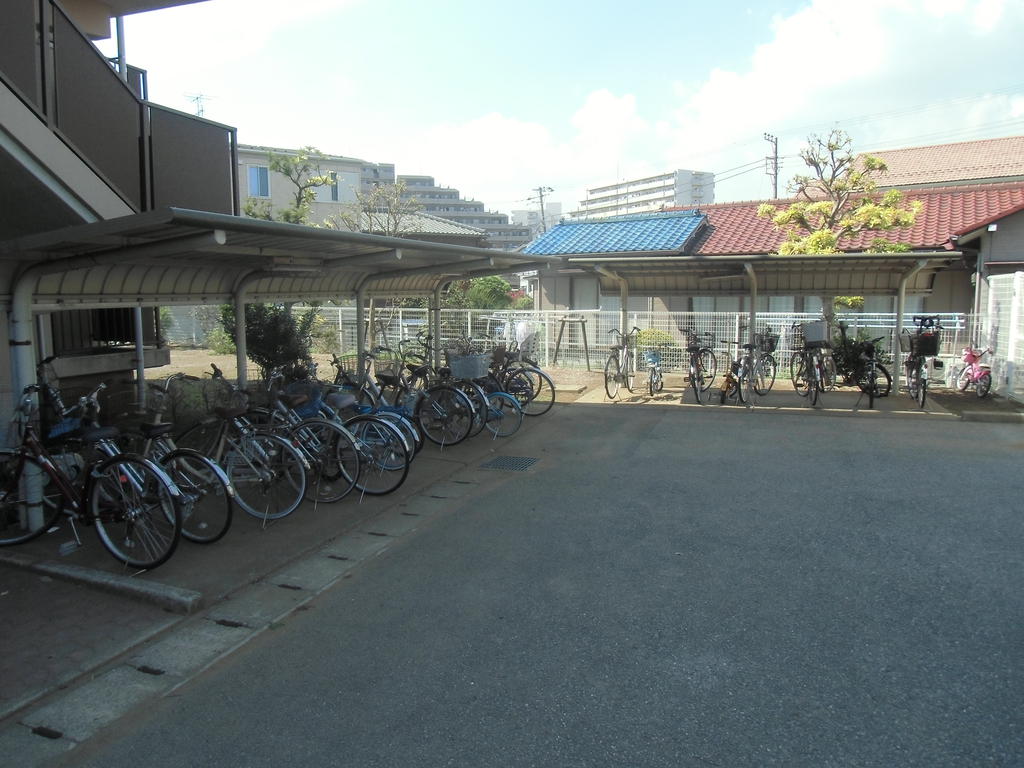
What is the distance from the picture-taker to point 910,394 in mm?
11273

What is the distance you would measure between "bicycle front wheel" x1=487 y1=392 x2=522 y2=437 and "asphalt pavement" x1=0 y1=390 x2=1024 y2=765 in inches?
70.5

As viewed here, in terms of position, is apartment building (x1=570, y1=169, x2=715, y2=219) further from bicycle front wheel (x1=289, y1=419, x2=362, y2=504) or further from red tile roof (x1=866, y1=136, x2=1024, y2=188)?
bicycle front wheel (x1=289, y1=419, x2=362, y2=504)

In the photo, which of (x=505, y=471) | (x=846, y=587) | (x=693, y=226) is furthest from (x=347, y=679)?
(x=693, y=226)

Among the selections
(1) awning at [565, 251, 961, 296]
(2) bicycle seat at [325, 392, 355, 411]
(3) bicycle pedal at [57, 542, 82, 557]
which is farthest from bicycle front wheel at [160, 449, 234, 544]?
(1) awning at [565, 251, 961, 296]

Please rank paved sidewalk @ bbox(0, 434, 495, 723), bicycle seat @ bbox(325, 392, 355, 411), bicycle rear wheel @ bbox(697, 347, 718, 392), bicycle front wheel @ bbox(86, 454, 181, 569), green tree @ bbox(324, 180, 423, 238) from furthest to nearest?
1. green tree @ bbox(324, 180, 423, 238)
2. bicycle rear wheel @ bbox(697, 347, 718, 392)
3. bicycle seat @ bbox(325, 392, 355, 411)
4. bicycle front wheel @ bbox(86, 454, 181, 569)
5. paved sidewalk @ bbox(0, 434, 495, 723)

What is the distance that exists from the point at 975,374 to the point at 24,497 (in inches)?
477

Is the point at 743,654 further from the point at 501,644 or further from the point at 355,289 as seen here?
the point at 355,289

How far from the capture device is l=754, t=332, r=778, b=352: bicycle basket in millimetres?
12291

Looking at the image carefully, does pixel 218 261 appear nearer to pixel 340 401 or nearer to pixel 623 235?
pixel 340 401

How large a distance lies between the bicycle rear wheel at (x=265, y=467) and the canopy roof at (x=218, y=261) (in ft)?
4.94

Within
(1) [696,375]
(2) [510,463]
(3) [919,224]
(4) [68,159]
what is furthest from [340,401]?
(3) [919,224]

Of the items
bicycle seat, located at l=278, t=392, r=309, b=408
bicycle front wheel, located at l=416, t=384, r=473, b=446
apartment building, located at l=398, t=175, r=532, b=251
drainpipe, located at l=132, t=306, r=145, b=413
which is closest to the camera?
bicycle seat, located at l=278, t=392, r=309, b=408

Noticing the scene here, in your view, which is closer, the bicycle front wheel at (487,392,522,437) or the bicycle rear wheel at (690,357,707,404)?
the bicycle front wheel at (487,392,522,437)

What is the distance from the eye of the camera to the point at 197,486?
4918mm
